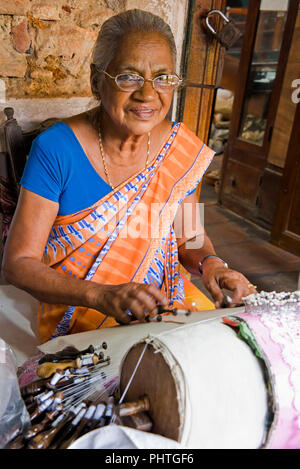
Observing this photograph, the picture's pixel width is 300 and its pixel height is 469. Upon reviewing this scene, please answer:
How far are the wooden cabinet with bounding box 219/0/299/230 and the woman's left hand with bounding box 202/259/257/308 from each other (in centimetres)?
314

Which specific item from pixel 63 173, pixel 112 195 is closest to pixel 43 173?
pixel 63 173

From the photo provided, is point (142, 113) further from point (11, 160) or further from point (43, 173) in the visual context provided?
point (11, 160)

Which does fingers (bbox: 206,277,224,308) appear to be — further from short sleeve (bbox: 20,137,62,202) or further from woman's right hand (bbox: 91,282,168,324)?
short sleeve (bbox: 20,137,62,202)

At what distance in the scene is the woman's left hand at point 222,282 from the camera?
1.18 meters

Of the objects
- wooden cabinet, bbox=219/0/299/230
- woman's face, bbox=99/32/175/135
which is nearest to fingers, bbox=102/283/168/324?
woman's face, bbox=99/32/175/135

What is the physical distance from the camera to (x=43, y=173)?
1224mm

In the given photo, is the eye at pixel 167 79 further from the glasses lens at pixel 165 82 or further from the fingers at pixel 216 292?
the fingers at pixel 216 292

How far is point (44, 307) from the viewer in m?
1.36

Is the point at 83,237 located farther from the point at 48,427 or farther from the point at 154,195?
the point at 48,427

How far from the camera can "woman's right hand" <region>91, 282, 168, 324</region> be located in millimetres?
927

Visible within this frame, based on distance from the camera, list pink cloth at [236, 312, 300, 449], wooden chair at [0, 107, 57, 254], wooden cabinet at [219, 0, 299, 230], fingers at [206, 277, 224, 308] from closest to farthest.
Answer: pink cloth at [236, 312, 300, 449], fingers at [206, 277, 224, 308], wooden chair at [0, 107, 57, 254], wooden cabinet at [219, 0, 299, 230]

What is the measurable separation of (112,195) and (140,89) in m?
0.34

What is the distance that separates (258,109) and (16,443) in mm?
4492

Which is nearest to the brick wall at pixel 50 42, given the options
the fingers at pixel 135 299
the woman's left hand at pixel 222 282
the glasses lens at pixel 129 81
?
the glasses lens at pixel 129 81
